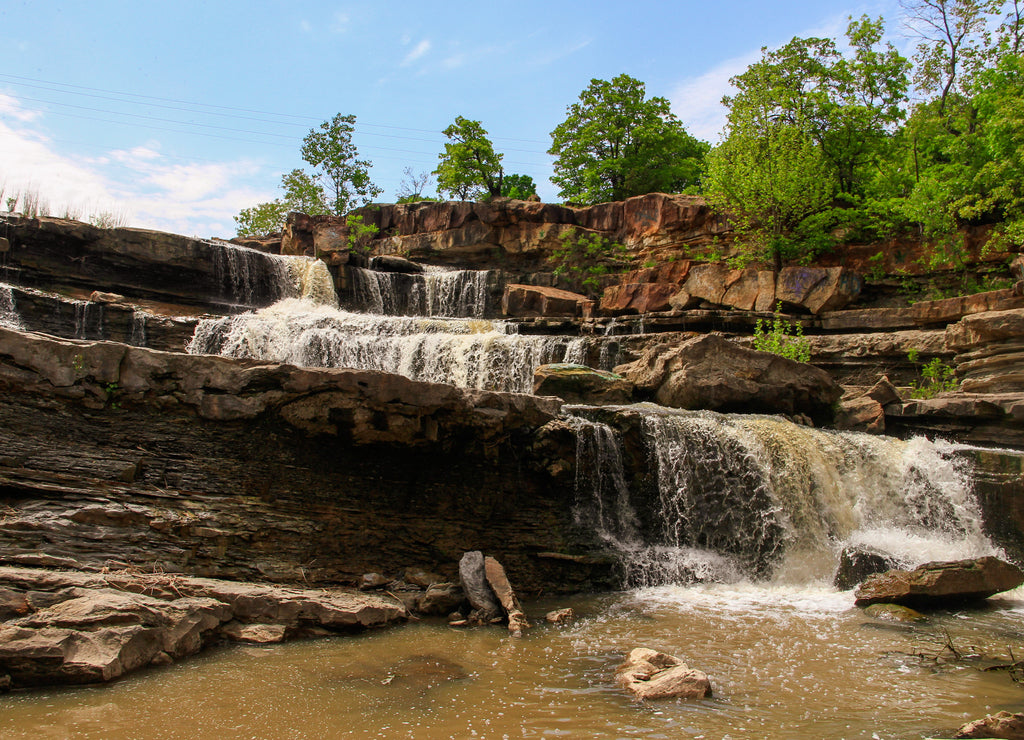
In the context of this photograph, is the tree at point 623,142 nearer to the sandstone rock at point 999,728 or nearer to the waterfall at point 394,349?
the waterfall at point 394,349

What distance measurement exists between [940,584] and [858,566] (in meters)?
1.09

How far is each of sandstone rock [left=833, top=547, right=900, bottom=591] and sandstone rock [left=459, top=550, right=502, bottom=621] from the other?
4521 mm

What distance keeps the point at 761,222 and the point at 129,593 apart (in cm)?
2086

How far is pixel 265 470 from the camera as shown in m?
6.98

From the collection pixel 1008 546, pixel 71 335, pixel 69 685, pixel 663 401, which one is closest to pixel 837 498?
pixel 1008 546

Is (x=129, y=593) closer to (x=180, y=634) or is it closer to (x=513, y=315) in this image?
(x=180, y=634)

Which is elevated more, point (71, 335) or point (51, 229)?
point (51, 229)

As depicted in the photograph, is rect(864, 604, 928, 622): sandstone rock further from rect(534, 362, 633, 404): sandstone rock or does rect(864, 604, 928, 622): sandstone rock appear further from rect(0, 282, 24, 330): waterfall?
rect(0, 282, 24, 330): waterfall

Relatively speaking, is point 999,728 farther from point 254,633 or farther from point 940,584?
point 254,633

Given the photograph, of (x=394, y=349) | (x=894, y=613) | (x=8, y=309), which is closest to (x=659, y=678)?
(x=894, y=613)

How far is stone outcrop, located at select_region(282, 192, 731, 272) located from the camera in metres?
24.4

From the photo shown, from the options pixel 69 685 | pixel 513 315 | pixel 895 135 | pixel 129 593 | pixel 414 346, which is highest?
pixel 895 135

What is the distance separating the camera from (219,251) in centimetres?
1922

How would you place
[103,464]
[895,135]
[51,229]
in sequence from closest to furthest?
1. [103,464]
2. [51,229]
3. [895,135]
